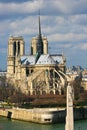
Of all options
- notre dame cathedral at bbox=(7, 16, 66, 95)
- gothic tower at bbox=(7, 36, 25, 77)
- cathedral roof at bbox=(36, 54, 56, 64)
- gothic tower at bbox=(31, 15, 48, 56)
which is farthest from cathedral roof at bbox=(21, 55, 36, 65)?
gothic tower at bbox=(7, 36, 25, 77)

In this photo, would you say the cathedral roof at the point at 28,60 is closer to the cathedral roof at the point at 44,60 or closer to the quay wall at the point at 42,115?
the cathedral roof at the point at 44,60

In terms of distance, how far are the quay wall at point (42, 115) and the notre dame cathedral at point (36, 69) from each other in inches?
1004

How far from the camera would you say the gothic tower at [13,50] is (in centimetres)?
9294

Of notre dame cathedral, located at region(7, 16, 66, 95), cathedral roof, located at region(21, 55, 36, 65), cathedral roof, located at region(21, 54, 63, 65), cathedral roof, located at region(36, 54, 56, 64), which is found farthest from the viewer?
cathedral roof, located at region(21, 55, 36, 65)

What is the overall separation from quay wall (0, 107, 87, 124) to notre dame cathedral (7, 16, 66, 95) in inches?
1004

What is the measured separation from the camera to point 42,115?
1854 inches

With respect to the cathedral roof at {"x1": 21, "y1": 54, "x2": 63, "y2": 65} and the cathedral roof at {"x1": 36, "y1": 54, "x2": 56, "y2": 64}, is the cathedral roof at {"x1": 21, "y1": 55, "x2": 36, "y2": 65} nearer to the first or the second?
the cathedral roof at {"x1": 21, "y1": 54, "x2": 63, "y2": 65}

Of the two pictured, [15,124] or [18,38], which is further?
[18,38]

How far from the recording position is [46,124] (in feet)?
152

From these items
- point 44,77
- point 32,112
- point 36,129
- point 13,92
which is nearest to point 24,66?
point 44,77

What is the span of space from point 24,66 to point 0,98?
15827 mm

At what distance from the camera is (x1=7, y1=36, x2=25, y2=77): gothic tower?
305 feet

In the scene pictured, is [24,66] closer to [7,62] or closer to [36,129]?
[7,62]

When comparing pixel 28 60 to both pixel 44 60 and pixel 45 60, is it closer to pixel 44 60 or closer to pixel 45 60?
pixel 44 60
